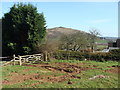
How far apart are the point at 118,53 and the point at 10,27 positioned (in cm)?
1583

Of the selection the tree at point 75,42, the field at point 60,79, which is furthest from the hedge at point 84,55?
the tree at point 75,42

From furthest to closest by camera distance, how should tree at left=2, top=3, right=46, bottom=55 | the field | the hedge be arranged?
tree at left=2, top=3, right=46, bottom=55 < the hedge < the field

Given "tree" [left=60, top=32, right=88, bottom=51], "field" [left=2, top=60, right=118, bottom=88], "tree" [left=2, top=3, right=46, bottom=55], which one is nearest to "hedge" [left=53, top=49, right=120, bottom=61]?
"tree" [left=2, top=3, right=46, bottom=55]

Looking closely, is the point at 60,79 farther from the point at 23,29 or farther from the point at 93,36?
the point at 93,36

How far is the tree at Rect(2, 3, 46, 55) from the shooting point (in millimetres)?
23492

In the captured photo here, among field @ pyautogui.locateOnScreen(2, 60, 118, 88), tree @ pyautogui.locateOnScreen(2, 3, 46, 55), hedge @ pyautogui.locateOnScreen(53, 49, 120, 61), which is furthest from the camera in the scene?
tree @ pyautogui.locateOnScreen(2, 3, 46, 55)

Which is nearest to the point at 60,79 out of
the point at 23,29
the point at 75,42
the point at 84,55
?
the point at 84,55

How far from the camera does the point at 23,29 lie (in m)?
23.8

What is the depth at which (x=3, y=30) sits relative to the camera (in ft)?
83.7

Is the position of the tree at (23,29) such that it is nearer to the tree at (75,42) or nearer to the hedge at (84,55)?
the hedge at (84,55)

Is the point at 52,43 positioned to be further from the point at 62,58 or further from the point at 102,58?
the point at 102,58

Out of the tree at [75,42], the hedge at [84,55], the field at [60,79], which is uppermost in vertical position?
the tree at [75,42]

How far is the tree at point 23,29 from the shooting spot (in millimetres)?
23492

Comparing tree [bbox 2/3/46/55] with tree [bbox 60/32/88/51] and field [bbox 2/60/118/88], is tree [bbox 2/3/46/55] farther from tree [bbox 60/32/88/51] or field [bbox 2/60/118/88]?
tree [bbox 60/32/88/51]
